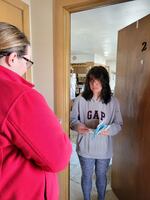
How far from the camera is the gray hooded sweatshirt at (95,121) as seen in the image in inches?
63.5

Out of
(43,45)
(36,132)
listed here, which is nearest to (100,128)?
(43,45)

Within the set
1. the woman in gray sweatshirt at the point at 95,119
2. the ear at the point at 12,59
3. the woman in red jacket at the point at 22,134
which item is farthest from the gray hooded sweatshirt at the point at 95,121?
the ear at the point at 12,59

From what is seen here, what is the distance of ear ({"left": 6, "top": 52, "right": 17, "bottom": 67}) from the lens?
0.66 meters

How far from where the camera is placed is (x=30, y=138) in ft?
1.98

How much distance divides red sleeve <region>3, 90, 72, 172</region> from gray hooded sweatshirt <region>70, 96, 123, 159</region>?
97 centimetres

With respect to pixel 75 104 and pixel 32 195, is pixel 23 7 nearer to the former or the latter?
pixel 75 104

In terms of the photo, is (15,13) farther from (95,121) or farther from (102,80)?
(95,121)

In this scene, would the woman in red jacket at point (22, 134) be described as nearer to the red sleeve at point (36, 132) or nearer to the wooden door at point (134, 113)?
the red sleeve at point (36, 132)

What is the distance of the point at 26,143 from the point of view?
60 cm

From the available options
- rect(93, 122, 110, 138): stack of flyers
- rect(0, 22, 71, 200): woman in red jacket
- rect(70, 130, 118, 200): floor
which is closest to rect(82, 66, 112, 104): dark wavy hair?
rect(93, 122, 110, 138): stack of flyers

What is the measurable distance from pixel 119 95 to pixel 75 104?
0.62 metres

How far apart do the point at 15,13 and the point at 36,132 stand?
107cm

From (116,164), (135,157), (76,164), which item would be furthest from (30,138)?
(76,164)

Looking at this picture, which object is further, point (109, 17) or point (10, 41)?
point (109, 17)
